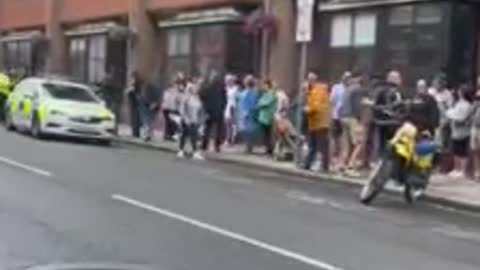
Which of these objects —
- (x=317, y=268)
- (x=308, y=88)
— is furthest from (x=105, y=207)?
(x=308, y=88)

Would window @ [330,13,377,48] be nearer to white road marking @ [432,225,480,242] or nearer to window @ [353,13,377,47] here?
window @ [353,13,377,47]

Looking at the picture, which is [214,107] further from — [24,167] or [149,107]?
[24,167]

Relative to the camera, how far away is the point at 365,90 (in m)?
20.8

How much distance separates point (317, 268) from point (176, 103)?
55.8ft

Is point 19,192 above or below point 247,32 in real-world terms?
below

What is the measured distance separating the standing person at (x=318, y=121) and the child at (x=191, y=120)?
343cm

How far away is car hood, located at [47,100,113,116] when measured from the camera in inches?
1010

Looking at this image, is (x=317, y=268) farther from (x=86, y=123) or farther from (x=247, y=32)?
(x=247, y=32)

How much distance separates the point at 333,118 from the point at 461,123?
8.45 ft

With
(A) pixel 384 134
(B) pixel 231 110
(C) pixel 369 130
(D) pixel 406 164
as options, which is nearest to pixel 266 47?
(B) pixel 231 110

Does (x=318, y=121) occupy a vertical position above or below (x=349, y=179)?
above

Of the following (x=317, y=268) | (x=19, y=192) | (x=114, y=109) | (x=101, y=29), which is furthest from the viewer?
(x=101, y=29)

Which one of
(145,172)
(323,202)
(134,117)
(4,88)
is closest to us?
(323,202)

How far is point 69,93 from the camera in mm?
27000
